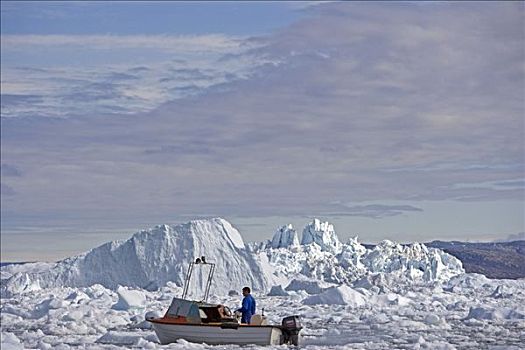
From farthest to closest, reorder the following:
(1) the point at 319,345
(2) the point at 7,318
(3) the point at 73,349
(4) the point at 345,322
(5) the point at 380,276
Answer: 1. (5) the point at 380,276
2. (2) the point at 7,318
3. (4) the point at 345,322
4. (1) the point at 319,345
5. (3) the point at 73,349

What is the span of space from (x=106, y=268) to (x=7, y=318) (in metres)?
13.3

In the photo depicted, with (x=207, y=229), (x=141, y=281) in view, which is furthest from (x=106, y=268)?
(x=207, y=229)

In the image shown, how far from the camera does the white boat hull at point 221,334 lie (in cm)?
1543

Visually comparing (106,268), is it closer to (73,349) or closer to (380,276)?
(380,276)

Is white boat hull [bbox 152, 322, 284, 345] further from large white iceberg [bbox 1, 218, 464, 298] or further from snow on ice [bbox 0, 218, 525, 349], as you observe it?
large white iceberg [bbox 1, 218, 464, 298]

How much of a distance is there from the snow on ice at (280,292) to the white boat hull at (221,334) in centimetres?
35

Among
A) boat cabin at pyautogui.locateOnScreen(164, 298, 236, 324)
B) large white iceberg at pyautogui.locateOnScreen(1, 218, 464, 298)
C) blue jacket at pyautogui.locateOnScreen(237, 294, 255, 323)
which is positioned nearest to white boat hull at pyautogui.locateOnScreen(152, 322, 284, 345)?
boat cabin at pyautogui.locateOnScreen(164, 298, 236, 324)

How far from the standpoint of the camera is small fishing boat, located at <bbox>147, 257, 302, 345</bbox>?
1545cm

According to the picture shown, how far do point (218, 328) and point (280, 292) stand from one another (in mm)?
18279

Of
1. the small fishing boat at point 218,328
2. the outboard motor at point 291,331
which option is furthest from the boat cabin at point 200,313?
the outboard motor at point 291,331

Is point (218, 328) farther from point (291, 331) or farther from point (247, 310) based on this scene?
point (291, 331)

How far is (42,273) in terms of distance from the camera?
37.2 metres

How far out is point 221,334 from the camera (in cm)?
1563

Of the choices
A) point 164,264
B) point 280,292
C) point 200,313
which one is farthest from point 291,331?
point 164,264
